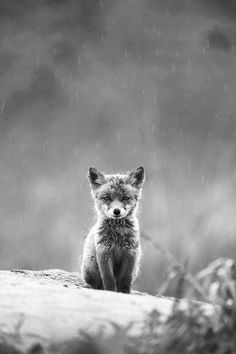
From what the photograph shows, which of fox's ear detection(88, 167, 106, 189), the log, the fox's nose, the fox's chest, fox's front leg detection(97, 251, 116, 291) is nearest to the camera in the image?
the log

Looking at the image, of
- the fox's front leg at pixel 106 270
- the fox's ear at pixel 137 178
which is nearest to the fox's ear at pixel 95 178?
the fox's ear at pixel 137 178

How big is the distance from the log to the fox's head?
390cm

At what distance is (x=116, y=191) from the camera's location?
8.12m

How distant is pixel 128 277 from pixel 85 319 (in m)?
4.62

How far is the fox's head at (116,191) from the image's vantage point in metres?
7.86

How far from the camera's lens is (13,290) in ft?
13.3

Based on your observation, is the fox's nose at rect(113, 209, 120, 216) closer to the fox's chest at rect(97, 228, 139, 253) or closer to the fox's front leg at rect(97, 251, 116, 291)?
the fox's chest at rect(97, 228, 139, 253)

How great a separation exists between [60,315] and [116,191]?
4.94m

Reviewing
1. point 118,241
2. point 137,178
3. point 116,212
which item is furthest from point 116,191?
point 118,241

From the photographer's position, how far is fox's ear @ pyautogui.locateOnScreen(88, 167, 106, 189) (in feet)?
28.0

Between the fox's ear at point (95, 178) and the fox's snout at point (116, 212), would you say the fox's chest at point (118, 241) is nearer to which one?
the fox's snout at point (116, 212)

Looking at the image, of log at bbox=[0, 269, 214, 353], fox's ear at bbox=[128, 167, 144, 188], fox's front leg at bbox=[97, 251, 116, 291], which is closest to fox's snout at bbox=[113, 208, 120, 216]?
fox's front leg at bbox=[97, 251, 116, 291]

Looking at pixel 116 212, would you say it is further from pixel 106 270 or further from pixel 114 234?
pixel 106 270

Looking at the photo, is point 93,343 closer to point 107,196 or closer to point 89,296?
point 89,296
